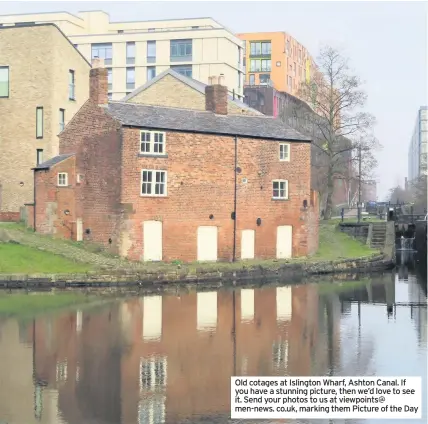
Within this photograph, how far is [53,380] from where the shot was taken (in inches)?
764

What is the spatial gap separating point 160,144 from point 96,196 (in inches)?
192

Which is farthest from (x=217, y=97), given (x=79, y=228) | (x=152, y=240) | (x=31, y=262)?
(x=31, y=262)

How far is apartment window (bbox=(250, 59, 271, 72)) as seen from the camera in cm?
12481

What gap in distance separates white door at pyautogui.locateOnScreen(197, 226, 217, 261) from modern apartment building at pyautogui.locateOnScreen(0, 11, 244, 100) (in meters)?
48.5

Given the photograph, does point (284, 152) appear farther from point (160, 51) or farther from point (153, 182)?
point (160, 51)

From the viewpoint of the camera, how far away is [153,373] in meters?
20.3

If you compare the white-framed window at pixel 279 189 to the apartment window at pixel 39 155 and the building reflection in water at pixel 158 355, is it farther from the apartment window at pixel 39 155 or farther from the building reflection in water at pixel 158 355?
the apartment window at pixel 39 155

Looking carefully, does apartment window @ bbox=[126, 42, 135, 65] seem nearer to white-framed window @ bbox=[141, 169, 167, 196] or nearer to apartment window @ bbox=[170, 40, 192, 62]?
apartment window @ bbox=[170, 40, 192, 62]

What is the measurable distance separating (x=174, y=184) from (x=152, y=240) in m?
3.58

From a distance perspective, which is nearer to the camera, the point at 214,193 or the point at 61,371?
the point at 61,371

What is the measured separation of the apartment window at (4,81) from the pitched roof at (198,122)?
53.8 ft

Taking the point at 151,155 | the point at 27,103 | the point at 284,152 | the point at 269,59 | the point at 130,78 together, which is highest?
the point at 269,59

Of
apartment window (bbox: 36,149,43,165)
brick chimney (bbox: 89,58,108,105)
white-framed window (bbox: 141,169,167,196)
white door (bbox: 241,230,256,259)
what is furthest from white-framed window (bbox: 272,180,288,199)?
apartment window (bbox: 36,149,43,165)

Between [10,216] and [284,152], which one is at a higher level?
[284,152]
